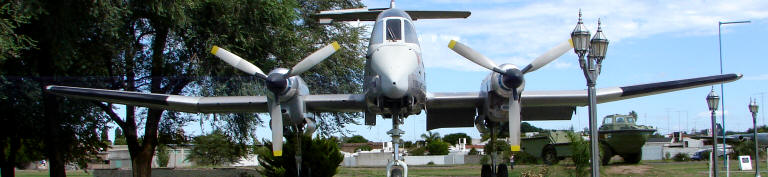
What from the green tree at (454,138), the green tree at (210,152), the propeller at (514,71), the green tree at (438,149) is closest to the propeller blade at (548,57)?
the propeller at (514,71)

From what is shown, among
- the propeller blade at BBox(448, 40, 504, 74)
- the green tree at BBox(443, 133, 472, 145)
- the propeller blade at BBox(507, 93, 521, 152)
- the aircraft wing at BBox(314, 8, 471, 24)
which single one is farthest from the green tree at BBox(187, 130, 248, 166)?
the green tree at BBox(443, 133, 472, 145)

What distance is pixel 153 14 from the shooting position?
1753 centimetres

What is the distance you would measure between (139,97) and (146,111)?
607cm

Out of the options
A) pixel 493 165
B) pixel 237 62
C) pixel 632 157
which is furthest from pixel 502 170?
pixel 632 157

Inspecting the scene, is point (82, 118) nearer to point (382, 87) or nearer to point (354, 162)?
→ point (382, 87)

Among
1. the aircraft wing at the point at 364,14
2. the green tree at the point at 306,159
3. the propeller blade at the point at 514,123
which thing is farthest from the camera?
the green tree at the point at 306,159

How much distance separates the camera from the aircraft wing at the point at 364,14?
1620 centimetres

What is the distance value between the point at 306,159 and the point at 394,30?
715 cm

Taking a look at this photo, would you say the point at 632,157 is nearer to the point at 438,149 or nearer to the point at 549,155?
the point at 549,155

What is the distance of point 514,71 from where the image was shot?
40.2ft

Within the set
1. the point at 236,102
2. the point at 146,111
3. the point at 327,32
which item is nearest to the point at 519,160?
the point at 327,32

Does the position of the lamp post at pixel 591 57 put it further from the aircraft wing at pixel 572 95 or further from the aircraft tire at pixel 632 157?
the aircraft tire at pixel 632 157

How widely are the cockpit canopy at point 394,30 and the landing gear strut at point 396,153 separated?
1.45 m

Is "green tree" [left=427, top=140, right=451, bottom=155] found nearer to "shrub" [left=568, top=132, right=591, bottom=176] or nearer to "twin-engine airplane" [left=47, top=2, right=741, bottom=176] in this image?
"shrub" [left=568, top=132, right=591, bottom=176]
